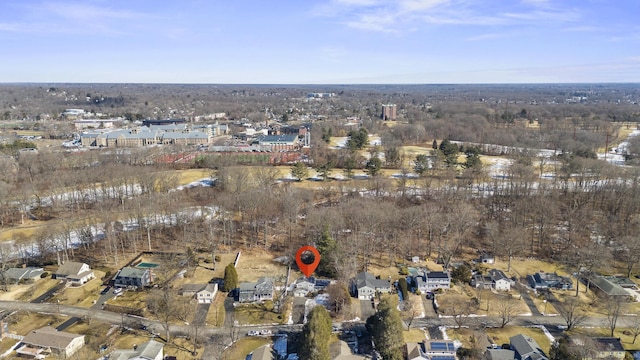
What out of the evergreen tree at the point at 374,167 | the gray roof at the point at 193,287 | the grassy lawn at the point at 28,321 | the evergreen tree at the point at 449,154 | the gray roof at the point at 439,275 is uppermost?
the evergreen tree at the point at 449,154

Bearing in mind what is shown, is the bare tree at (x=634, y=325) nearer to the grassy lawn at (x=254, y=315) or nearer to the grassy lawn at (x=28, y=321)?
the grassy lawn at (x=254, y=315)

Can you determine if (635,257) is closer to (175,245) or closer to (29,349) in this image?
(175,245)

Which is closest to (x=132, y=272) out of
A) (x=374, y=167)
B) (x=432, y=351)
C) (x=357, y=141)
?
(x=432, y=351)

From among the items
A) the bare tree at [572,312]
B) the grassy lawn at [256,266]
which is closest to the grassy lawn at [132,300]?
the grassy lawn at [256,266]

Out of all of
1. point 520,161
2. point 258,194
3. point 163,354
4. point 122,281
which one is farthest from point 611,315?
point 520,161

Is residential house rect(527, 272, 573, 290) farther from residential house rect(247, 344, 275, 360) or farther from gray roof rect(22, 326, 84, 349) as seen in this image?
gray roof rect(22, 326, 84, 349)

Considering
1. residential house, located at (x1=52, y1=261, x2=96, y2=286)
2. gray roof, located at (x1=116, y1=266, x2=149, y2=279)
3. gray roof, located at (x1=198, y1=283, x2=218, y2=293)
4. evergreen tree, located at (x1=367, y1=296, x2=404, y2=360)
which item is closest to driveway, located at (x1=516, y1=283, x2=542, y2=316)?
evergreen tree, located at (x1=367, y1=296, x2=404, y2=360)
